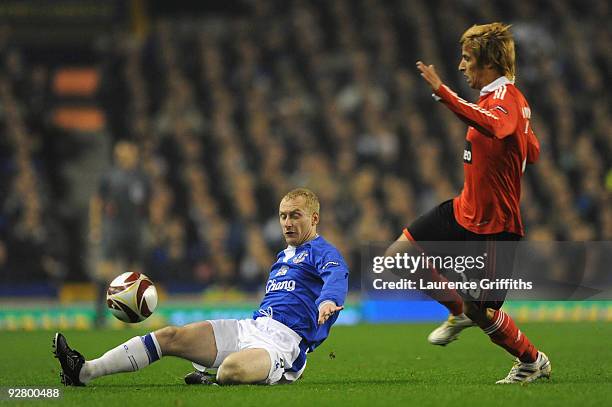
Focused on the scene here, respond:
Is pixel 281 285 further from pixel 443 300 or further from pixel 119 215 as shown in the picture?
pixel 119 215

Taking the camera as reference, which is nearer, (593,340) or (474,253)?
(474,253)

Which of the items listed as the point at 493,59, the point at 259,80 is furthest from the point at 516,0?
the point at 493,59

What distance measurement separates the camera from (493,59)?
6.33 meters

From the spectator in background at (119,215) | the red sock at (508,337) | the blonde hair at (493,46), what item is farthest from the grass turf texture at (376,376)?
the blonde hair at (493,46)

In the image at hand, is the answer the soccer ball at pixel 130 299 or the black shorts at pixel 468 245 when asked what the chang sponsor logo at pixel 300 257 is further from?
the soccer ball at pixel 130 299

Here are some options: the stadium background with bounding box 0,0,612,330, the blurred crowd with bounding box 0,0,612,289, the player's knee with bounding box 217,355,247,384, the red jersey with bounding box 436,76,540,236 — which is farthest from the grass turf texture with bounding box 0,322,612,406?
the blurred crowd with bounding box 0,0,612,289

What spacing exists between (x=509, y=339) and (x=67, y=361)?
8.14ft

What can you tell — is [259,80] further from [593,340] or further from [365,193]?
[593,340]

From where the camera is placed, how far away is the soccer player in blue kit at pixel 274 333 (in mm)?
5910

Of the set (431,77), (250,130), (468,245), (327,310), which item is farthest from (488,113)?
(250,130)

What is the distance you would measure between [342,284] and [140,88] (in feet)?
39.1

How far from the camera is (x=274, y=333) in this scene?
617 cm

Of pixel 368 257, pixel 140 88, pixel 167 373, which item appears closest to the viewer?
pixel 167 373

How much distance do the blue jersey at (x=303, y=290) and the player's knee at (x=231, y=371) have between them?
43 cm
